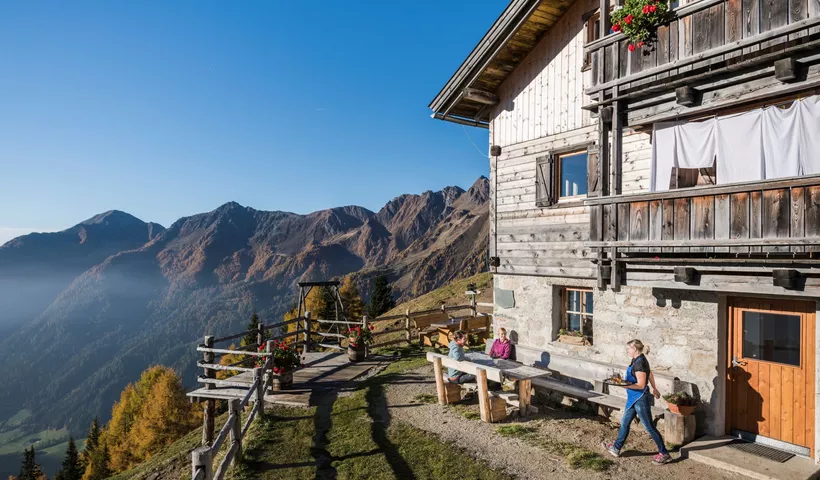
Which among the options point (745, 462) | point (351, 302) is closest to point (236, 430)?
point (745, 462)

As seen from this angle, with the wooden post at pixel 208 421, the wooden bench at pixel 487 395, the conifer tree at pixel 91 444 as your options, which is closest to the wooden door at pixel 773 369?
the wooden bench at pixel 487 395

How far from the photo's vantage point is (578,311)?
1111 centimetres

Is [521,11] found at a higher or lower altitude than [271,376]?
higher

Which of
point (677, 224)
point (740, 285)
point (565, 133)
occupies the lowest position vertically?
point (740, 285)

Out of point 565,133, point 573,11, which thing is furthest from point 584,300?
point 573,11

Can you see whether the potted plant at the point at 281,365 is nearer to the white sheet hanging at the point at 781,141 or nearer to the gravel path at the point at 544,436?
the gravel path at the point at 544,436

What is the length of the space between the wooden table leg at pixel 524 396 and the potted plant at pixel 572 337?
4.98 feet

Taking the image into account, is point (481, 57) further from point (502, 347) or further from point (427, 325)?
point (427, 325)

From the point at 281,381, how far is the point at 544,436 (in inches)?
296

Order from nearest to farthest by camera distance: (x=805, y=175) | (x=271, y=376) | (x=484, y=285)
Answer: (x=805, y=175), (x=271, y=376), (x=484, y=285)

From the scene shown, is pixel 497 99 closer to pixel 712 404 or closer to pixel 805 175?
pixel 805 175

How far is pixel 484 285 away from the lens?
42.9 m

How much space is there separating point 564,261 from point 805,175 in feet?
16.3

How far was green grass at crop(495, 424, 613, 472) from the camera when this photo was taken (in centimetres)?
770
